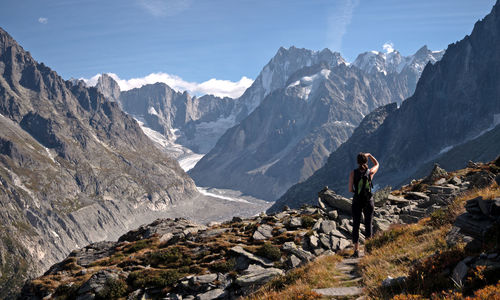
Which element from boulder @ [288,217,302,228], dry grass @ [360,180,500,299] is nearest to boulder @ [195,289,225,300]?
dry grass @ [360,180,500,299]

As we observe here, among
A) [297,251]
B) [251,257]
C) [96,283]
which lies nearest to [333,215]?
[297,251]

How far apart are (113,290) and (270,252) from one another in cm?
1089

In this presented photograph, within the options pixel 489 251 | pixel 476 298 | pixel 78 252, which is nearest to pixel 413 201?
pixel 489 251

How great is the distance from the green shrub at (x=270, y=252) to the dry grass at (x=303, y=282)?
19.3 ft

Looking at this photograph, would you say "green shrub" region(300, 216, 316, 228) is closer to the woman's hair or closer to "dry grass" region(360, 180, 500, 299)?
"dry grass" region(360, 180, 500, 299)

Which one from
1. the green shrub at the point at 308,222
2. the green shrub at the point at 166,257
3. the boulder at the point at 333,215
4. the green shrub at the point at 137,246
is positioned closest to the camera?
the green shrub at the point at 166,257

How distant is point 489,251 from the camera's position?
920 cm

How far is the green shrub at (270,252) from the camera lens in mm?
20812

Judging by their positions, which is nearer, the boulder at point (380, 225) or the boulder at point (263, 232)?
the boulder at point (380, 225)

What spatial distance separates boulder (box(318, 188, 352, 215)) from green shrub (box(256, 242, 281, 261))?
9427 mm

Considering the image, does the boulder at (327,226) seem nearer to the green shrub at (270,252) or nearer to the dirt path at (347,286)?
the green shrub at (270,252)

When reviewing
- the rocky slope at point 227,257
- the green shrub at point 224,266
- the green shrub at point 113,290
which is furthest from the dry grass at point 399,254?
the green shrub at point 113,290

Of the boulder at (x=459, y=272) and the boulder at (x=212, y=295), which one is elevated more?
the boulder at (x=459, y=272)

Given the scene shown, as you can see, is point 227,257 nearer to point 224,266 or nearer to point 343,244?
point 224,266
